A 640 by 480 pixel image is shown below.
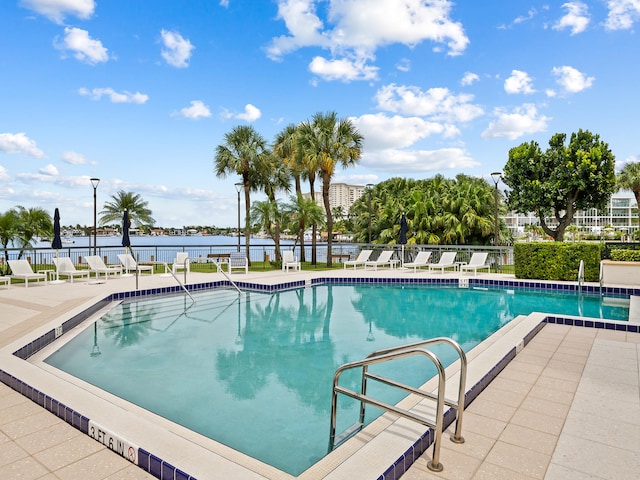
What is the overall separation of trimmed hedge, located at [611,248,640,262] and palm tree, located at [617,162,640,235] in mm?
28555

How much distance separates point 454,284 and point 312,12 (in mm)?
10069

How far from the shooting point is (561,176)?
2144 centimetres

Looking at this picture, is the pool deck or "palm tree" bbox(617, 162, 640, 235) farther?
"palm tree" bbox(617, 162, 640, 235)

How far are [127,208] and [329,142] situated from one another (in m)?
10.9

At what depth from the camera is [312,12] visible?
1384 cm

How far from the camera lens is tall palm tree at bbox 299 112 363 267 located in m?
17.6

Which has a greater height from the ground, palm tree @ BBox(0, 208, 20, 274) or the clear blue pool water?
palm tree @ BBox(0, 208, 20, 274)

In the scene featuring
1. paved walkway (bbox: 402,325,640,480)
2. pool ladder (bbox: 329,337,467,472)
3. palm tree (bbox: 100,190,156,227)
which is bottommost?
paved walkway (bbox: 402,325,640,480)

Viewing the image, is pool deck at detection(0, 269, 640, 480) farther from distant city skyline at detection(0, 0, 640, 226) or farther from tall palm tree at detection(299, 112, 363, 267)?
tall palm tree at detection(299, 112, 363, 267)

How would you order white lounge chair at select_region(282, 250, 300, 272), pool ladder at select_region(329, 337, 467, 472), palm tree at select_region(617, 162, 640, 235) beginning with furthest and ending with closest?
palm tree at select_region(617, 162, 640, 235)
white lounge chair at select_region(282, 250, 300, 272)
pool ladder at select_region(329, 337, 467, 472)

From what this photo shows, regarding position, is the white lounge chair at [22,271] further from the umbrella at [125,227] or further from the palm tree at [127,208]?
the palm tree at [127,208]

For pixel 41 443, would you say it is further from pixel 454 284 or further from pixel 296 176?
pixel 296 176

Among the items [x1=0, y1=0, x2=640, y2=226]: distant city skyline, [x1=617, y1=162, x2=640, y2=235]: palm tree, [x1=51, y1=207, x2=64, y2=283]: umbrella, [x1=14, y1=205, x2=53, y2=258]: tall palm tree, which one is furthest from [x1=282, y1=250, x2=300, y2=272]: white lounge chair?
[x1=617, y1=162, x2=640, y2=235]: palm tree

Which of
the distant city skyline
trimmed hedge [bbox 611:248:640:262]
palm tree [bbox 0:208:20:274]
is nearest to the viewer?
trimmed hedge [bbox 611:248:640:262]
